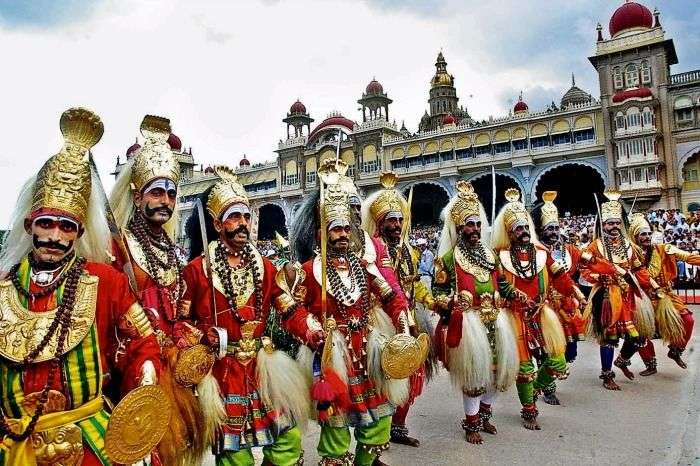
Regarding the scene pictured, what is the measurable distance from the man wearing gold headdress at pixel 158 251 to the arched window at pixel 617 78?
2975 centimetres

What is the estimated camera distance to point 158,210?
9.84ft

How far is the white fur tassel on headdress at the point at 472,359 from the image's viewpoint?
169 inches

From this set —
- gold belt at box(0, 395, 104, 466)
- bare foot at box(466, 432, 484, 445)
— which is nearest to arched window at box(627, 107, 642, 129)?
bare foot at box(466, 432, 484, 445)

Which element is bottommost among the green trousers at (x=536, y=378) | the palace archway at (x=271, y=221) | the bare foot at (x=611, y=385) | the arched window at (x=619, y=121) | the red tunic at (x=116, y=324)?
the bare foot at (x=611, y=385)

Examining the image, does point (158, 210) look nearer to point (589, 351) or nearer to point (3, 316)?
point (3, 316)

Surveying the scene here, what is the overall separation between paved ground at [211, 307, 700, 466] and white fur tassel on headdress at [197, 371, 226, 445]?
1.61 meters

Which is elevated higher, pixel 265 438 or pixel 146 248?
pixel 146 248

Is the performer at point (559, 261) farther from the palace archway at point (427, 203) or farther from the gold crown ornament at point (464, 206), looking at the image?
the palace archway at point (427, 203)

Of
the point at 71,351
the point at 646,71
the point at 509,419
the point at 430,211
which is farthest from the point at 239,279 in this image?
the point at 430,211

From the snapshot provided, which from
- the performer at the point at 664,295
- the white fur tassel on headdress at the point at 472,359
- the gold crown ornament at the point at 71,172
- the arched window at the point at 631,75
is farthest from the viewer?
the arched window at the point at 631,75

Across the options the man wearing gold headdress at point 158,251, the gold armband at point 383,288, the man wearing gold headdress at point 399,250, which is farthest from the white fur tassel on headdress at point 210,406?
the man wearing gold headdress at point 399,250

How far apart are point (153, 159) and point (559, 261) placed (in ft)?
13.8

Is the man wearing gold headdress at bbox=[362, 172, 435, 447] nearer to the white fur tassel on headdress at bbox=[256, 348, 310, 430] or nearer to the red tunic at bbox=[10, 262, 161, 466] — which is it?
the white fur tassel on headdress at bbox=[256, 348, 310, 430]

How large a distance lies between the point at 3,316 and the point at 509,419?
14.8 ft
